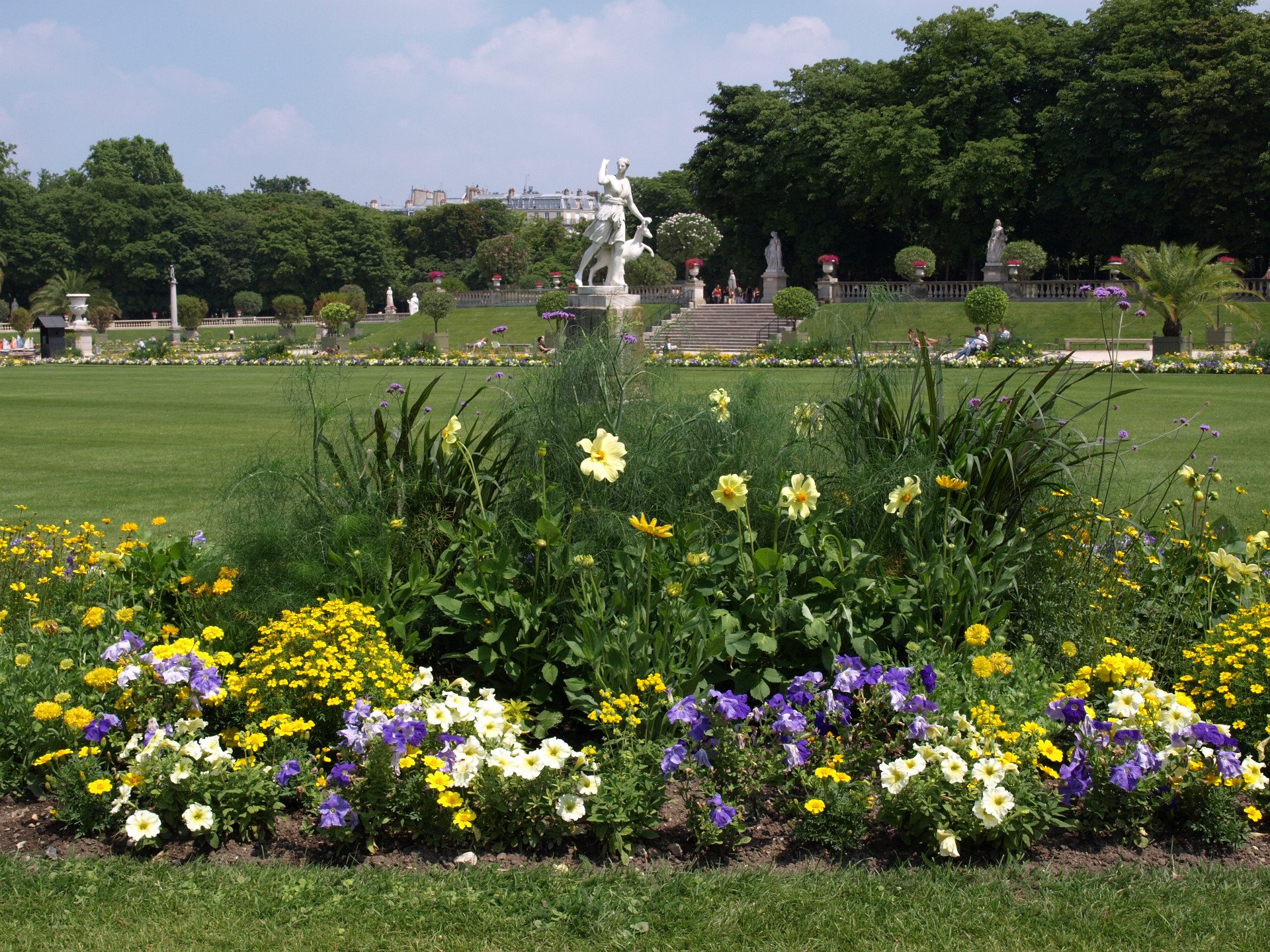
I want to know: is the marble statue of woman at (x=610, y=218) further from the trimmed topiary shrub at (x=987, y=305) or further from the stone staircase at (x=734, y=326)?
the trimmed topiary shrub at (x=987, y=305)

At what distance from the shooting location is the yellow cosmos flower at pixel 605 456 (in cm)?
337

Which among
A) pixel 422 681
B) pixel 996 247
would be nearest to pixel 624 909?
pixel 422 681

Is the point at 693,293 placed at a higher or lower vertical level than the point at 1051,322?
higher

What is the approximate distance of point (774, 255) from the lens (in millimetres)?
42719

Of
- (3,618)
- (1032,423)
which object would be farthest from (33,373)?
(1032,423)

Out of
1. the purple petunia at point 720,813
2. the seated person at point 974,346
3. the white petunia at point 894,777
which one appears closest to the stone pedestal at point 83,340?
the seated person at point 974,346

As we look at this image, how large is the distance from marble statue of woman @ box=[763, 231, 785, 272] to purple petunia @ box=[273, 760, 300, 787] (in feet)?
135

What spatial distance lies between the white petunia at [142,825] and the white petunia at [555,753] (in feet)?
3.24

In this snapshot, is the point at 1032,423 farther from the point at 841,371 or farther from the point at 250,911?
the point at 250,911

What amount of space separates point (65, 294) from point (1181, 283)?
57.0 metres

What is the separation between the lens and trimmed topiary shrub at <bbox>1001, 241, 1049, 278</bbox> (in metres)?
35.9

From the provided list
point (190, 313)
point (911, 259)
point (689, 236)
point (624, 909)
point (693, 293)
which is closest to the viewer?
point (624, 909)

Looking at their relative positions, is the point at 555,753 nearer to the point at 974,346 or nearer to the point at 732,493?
the point at 732,493

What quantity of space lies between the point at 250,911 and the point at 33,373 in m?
29.0
